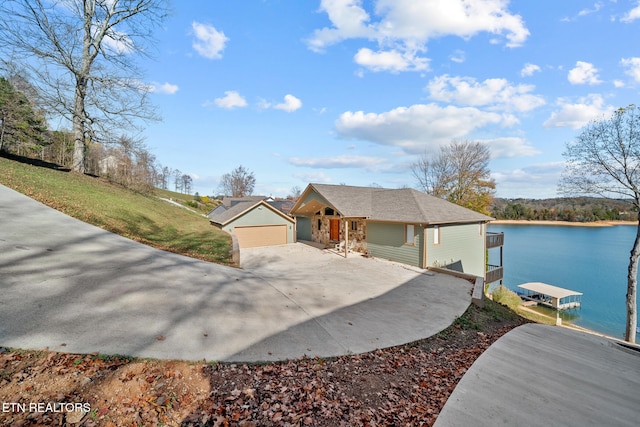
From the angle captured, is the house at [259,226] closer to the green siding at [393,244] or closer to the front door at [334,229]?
the front door at [334,229]

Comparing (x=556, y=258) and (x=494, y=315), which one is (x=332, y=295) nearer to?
(x=494, y=315)

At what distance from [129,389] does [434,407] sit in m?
3.77

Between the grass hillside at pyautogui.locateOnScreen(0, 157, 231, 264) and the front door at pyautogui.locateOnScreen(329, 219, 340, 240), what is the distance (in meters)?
7.27

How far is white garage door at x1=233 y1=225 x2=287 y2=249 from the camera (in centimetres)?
1961

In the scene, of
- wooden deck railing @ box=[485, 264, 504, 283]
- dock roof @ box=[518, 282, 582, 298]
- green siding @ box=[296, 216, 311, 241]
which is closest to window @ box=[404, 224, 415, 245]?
wooden deck railing @ box=[485, 264, 504, 283]

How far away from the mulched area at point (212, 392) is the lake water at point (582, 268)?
934 inches

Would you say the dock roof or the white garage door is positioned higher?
the white garage door

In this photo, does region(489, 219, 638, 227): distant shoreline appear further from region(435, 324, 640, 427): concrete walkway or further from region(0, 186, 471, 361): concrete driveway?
region(435, 324, 640, 427): concrete walkway

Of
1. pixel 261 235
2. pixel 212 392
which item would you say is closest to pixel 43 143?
pixel 261 235

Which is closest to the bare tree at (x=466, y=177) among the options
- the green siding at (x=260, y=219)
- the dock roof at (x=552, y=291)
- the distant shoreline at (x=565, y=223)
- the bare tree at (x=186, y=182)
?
the dock roof at (x=552, y=291)

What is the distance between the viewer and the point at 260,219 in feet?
65.8

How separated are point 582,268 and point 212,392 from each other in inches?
1614

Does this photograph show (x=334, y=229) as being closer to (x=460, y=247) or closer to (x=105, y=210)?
(x=460, y=247)

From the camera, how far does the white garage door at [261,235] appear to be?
19.6m
